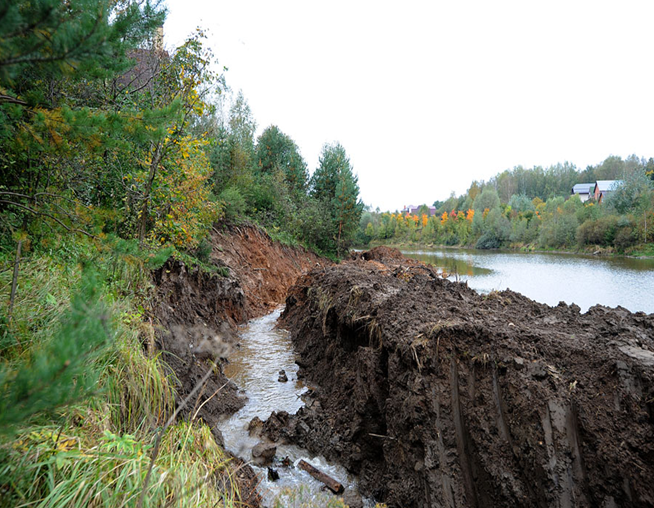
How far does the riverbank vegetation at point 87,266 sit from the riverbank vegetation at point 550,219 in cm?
3285

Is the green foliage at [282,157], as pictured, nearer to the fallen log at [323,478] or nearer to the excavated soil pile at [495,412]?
the excavated soil pile at [495,412]

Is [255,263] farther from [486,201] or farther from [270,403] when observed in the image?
[486,201]

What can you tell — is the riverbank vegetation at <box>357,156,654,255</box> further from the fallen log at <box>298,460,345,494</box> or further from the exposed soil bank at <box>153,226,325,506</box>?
the fallen log at <box>298,460,345,494</box>

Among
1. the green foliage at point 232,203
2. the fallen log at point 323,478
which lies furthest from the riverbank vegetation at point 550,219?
the fallen log at point 323,478

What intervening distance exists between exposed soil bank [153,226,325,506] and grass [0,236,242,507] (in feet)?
1.46

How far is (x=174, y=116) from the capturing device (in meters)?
2.57

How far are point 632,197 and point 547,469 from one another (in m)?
44.1

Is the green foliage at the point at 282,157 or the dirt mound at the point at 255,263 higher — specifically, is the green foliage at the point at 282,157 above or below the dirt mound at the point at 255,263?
above

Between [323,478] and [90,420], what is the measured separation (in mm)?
2503

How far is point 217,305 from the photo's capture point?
352 inches

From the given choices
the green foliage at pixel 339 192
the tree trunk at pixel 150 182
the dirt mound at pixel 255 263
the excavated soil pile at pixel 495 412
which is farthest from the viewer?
the green foliage at pixel 339 192

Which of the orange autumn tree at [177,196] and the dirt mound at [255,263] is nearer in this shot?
the orange autumn tree at [177,196]

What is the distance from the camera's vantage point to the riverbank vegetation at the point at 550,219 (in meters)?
28.3

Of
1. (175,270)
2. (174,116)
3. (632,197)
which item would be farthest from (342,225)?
(632,197)
